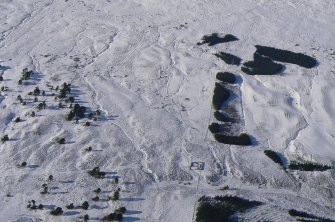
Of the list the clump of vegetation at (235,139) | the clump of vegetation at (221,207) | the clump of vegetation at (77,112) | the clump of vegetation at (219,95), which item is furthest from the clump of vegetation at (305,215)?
the clump of vegetation at (77,112)

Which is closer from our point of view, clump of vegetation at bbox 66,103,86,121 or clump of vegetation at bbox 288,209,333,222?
clump of vegetation at bbox 288,209,333,222

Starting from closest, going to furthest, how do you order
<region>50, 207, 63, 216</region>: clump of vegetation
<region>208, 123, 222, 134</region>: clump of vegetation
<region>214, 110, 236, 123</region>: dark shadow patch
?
<region>50, 207, 63, 216</region>: clump of vegetation
<region>208, 123, 222, 134</region>: clump of vegetation
<region>214, 110, 236, 123</region>: dark shadow patch

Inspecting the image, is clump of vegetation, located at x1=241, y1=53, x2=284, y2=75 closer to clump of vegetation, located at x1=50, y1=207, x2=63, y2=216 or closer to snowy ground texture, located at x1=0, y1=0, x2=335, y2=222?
snowy ground texture, located at x1=0, y1=0, x2=335, y2=222

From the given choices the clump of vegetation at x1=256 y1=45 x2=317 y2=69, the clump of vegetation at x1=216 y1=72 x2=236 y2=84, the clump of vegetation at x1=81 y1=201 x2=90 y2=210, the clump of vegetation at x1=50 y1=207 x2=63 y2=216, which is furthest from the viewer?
the clump of vegetation at x1=256 y1=45 x2=317 y2=69

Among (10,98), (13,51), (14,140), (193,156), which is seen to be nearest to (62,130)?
(14,140)

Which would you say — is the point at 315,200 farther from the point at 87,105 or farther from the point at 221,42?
the point at 221,42

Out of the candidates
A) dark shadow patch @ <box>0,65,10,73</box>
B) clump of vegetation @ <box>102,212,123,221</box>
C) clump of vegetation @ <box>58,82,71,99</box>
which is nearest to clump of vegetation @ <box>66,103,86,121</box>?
clump of vegetation @ <box>58,82,71,99</box>

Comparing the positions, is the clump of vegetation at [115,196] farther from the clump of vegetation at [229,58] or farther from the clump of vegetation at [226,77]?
the clump of vegetation at [229,58]
